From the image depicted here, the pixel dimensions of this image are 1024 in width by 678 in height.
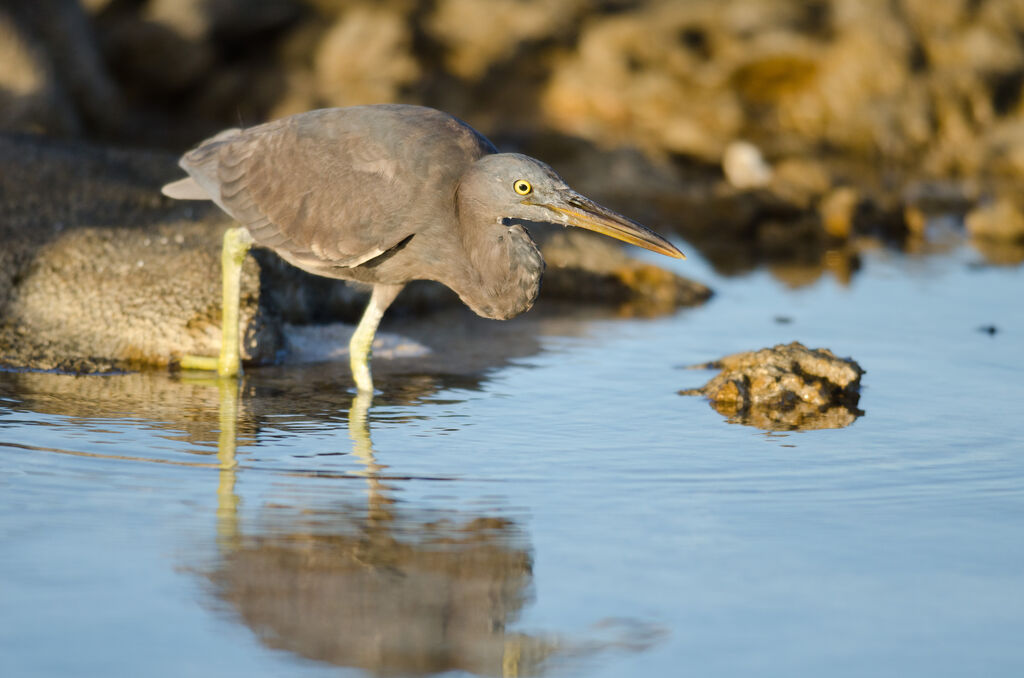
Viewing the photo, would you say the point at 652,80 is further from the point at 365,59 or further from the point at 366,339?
the point at 366,339

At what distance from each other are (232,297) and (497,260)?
5.56ft

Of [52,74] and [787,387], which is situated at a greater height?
[52,74]

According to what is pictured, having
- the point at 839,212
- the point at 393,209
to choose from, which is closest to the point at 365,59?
the point at 839,212

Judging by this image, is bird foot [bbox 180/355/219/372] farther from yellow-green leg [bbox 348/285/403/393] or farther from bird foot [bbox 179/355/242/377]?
yellow-green leg [bbox 348/285/403/393]

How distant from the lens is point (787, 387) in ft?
22.7

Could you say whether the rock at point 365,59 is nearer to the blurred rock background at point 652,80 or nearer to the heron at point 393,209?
the blurred rock background at point 652,80

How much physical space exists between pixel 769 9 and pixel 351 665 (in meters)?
15.7

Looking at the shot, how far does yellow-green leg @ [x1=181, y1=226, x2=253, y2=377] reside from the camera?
7.22 metres

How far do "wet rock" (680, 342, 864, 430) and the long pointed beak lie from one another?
3.01 ft

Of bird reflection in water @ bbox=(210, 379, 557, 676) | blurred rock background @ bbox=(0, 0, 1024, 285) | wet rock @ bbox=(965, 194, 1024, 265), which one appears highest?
blurred rock background @ bbox=(0, 0, 1024, 285)

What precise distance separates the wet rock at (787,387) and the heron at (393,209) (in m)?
0.81

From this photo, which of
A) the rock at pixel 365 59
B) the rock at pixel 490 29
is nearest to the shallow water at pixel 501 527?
the rock at pixel 365 59

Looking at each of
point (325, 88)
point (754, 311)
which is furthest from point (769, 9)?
point (754, 311)

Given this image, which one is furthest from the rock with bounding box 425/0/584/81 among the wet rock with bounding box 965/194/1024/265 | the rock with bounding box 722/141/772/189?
the wet rock with bounding box 965/194/1024/265
